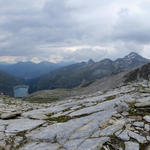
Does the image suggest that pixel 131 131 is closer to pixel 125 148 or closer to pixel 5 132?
pixel 125 148

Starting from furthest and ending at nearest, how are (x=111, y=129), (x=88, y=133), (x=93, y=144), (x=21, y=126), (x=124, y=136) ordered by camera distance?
(x=21, y=126), (x=88, y=133), (x=111, y=129), (x=124, y=136), (x=93, y=144)

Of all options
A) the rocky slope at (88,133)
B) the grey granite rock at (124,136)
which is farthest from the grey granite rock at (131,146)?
the grey granite rock at (124,136)

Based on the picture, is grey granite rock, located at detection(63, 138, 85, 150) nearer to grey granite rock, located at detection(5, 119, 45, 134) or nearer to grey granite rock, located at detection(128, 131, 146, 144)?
grey granite rock, located at detection(128, 131, 146, 144)

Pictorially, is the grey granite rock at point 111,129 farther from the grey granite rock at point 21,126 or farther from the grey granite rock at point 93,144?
the grey granite rock at point 21,126

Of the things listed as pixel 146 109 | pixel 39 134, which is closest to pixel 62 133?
pixel 39 134

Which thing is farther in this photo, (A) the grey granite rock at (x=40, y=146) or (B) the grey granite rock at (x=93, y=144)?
(A) the grey granite rock at (x=40, y=146)

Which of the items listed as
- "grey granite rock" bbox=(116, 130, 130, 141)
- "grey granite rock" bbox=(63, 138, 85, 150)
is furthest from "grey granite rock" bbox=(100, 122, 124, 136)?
"grey granite rock" bbox=(63, 138, 85, 150)

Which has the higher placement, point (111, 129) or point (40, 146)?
point (111, 129)

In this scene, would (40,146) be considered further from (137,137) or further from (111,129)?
(137,137)

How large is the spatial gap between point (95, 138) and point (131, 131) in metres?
1.95

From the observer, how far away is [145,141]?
7.04m

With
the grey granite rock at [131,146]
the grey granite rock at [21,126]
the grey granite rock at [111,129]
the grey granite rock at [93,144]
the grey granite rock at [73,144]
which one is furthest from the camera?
the grey granite rock at [21,126]

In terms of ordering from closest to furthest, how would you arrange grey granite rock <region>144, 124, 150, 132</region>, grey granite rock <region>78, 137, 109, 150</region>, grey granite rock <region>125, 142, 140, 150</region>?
grey granite rock <region>125, 142, 140, 150</region> < grey granite rock <region>78, 137, 109, 150</region> < grey granite rock <region>144, 124, 150, 132</region>

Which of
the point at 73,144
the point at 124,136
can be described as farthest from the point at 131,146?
the point at 73,144
